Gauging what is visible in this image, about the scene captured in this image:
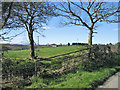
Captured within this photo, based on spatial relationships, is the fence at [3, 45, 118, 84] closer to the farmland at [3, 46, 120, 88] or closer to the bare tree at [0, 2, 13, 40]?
the farmland at [3, 46, 120, 88]

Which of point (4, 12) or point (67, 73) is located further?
point (67, 73)

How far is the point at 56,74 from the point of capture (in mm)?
8305

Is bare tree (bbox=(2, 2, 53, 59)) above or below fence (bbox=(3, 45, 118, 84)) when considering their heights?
above

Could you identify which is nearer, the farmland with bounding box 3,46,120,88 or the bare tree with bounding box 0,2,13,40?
the farmland with bounding box 3,46,120,88

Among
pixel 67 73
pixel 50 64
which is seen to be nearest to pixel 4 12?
pixel 50 64

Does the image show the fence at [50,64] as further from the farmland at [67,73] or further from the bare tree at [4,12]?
the bare tree at [4,12]

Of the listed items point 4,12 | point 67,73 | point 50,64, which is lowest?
point 67,73

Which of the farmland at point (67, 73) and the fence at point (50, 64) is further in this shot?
the fence at point (50, 64)

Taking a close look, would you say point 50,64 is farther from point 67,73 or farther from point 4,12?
point 4,12

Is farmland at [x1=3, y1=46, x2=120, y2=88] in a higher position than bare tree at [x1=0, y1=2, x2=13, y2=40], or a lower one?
lower

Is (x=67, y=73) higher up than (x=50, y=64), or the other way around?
(x=50, y=64)

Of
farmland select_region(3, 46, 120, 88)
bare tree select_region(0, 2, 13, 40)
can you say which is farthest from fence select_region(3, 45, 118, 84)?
bare tree select_region(0, 2, 13, 40)

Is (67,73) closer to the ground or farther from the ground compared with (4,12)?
closer to the ground

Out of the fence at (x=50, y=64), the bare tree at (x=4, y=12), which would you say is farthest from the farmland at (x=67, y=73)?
the bare tree at (x=4, y=12)
